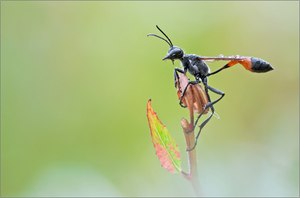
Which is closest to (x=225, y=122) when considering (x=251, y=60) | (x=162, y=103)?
(x=162, y=103)

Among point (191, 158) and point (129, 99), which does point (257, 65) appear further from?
point (129, 99)

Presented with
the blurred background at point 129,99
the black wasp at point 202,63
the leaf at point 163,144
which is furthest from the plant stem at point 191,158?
the blurred background at point 129,99

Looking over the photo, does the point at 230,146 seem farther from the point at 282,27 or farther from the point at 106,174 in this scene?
the point at 282,27

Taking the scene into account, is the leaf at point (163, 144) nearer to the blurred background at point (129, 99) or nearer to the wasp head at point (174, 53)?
A: the wasp head at point (174, 53)

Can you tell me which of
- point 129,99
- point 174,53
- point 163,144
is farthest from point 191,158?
point 129,99

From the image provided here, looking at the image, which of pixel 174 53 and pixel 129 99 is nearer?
pixel 174 53

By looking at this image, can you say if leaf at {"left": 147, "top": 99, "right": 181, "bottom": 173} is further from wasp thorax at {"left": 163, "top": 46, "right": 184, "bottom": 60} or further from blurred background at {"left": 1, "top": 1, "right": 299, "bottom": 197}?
blurred background at {"left": 1, "top": 1, "right": 299, "bottom": 197}
